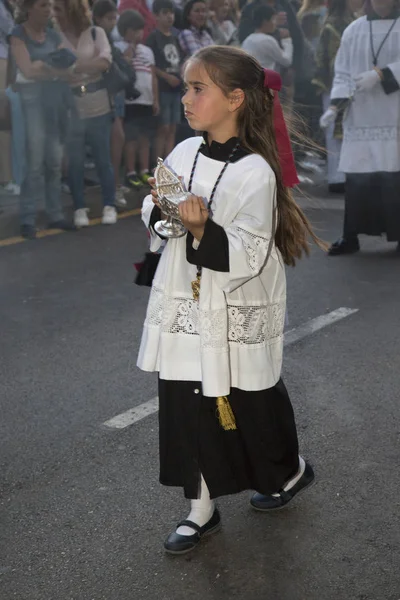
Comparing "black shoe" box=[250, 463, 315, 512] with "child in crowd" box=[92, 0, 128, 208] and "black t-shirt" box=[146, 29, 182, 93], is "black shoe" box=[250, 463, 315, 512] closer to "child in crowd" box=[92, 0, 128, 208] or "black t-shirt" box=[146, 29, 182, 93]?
"child in crowd" box=[92, 0, 128, 208]

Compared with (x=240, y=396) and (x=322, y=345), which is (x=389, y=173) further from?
(x=240, y=396)

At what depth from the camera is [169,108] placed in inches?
415

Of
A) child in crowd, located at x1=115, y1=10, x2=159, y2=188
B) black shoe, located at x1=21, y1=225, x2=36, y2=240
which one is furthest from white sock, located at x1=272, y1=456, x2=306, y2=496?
child in crowd, located at x1=115, y1=10, x2=159, y2=188

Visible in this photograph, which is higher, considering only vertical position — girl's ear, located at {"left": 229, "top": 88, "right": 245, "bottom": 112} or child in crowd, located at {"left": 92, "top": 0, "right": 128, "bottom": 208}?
girl's ear, located at {"left": 229, "top": 88, "right": 245, "bottom": 112}

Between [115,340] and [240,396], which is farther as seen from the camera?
[115,340]

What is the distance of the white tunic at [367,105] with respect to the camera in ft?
25.3

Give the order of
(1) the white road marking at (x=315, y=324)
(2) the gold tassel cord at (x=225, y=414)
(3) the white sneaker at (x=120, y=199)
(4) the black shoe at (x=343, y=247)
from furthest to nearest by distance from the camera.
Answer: (3) the white sneaker at (x=120, y=199), (4) the black shoe at (x=343, y=247), (1) the white road marking at (x=315, y=324), (2) the gold tassel cord at (x=225, y=414)

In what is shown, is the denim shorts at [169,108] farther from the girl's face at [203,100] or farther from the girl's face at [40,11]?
the girl's face at [203,100]

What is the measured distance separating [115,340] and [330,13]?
613 cm

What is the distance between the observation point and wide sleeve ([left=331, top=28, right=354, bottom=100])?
7.80 meters

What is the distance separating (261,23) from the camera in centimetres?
1109

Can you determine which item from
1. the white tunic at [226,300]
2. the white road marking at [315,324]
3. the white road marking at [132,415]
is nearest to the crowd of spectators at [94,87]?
the white road marking at [315,324]

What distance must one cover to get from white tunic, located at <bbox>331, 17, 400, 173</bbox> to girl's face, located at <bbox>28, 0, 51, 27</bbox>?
90.2 inches

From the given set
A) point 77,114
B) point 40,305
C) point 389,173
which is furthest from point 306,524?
point 77,114
